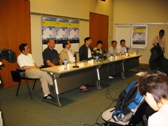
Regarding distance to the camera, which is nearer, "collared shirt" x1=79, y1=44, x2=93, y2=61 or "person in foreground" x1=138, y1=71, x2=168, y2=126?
"person in foreground" x1=138, y1=71, x2=168, y2=126

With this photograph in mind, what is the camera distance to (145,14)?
26.7ft

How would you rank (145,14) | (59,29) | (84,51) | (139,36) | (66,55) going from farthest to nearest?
1. (139,36)
2. (145,14)
3. (59,29)
4. (84,51)
5. (66,55)

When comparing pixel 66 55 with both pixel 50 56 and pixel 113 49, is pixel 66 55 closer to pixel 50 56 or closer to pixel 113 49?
pixel 50 56

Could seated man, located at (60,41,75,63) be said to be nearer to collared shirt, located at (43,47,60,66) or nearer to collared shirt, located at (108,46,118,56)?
collared shirt, located at (43,47,60,66)

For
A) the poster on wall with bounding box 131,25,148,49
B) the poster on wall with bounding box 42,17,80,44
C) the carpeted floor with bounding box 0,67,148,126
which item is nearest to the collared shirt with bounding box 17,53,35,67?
the carpeted floor with bounding box 0,67,148,126

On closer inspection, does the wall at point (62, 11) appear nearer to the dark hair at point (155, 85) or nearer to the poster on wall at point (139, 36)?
the poster on wall at point (139, 36)

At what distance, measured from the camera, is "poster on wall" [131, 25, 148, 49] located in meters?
8.23

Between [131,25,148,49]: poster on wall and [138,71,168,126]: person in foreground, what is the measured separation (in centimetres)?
764

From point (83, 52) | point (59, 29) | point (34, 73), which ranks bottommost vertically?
point (34, 73)

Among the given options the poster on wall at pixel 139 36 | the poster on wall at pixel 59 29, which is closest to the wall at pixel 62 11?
the poster on wall at pixel 59 29

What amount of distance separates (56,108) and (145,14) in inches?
263

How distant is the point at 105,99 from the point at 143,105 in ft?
6.00

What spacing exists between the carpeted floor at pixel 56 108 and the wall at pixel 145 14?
15.6 feet

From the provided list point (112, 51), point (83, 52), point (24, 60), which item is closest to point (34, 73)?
point (24, 60)
